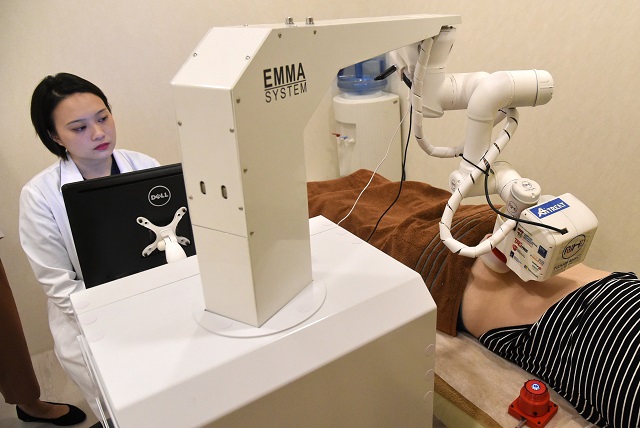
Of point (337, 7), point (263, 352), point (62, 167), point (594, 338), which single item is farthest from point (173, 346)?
point (337, 7)

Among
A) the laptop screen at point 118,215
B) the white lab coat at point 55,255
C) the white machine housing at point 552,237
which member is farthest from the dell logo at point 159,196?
the white machine housing at point 552,237

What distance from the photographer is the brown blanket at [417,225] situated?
4.18 ft

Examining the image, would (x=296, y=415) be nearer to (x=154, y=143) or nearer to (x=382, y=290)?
(x=382, y=290)

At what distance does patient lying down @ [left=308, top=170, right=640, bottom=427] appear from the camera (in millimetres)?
949

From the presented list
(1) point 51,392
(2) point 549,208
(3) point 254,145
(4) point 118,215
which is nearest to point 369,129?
(2) point 549,208

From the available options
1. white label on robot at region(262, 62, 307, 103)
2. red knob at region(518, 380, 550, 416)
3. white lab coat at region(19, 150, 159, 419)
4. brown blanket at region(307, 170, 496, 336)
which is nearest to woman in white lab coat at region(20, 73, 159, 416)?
white lab coat at region(19, 150, 159, 419)

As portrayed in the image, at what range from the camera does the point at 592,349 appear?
99 cm

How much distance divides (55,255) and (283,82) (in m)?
1.01

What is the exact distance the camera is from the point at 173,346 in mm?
711

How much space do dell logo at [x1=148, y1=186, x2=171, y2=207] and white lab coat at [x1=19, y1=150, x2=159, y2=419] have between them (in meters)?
0.45

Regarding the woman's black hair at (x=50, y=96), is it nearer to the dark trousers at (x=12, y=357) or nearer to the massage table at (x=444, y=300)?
the dark trousers at (x=12, y=357)

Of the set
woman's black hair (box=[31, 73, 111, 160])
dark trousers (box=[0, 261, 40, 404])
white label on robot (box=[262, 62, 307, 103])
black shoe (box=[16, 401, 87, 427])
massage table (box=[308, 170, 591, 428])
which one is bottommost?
black shoe (box=[16, 401, 87, 427])

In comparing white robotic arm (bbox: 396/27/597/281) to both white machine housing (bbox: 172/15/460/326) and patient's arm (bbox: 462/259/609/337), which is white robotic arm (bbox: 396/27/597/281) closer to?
patient's arm (bbox: 462/259/609/337)

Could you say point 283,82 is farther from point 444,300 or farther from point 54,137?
point 54,137
